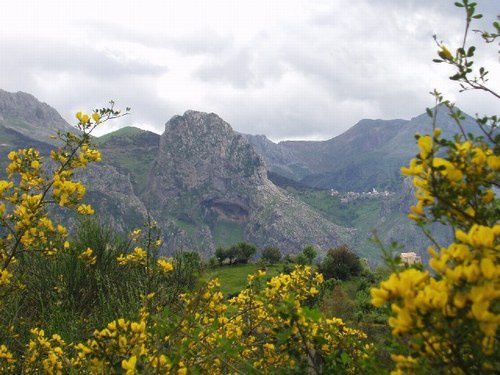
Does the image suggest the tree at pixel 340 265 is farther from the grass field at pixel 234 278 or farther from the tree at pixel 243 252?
the tree at pixel 243 252

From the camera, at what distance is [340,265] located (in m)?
37.3

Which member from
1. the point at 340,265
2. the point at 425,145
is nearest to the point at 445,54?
the point at 425,145

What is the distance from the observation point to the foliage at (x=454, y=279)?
1.37 m

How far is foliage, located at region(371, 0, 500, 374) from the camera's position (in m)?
1.37

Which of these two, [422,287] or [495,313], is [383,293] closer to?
[422,287]

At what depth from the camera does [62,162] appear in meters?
4.50

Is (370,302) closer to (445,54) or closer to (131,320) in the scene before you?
(445,54)

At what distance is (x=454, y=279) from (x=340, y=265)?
37277 millimetres

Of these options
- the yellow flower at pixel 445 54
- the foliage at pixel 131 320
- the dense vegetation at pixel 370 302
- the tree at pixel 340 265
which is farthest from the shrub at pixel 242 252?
the yellow flower at pixel 445 54

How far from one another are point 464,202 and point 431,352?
0.68 meters

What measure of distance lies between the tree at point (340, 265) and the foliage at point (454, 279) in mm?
35177

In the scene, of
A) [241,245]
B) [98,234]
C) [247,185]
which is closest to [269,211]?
[247,185]

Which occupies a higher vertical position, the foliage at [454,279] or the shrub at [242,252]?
the foliage at [454,279]

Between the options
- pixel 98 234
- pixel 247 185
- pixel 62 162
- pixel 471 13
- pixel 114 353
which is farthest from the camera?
pixel 247 185
